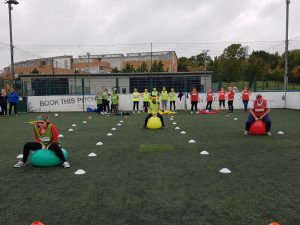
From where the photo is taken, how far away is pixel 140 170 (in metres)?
6.21

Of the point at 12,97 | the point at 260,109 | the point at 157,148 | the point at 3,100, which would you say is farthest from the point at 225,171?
the point at 3,100

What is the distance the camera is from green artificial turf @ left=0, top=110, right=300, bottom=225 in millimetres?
3996

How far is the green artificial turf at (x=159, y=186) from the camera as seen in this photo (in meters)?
4.00

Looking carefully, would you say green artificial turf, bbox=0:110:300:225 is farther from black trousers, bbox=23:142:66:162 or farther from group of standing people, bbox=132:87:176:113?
group of standing people, bbox=132:87:176:113

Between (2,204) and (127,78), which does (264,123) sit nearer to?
(2,204)

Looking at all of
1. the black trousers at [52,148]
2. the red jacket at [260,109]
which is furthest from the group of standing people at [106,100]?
the black trousers at [52,148]

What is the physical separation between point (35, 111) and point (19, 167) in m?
17.4

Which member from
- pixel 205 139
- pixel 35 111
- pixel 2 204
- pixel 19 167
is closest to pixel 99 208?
pixel 2 204

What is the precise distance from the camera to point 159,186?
17.0 ft

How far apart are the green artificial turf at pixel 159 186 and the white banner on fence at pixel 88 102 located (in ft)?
47.2

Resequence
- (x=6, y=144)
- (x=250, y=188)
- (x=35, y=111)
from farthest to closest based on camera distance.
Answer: (x=35, y=111) → (x=6, y=144) → (x=250, y=188)

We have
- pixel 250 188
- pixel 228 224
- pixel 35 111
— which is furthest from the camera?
pixel 35 111

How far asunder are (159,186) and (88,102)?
19.0m

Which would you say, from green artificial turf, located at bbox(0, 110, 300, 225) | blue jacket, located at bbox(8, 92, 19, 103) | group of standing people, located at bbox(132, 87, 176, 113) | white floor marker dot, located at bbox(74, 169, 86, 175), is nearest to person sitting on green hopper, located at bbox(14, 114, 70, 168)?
green artificial turf, located at bbox(0, 110, 300, 225)
